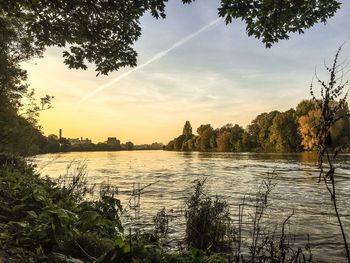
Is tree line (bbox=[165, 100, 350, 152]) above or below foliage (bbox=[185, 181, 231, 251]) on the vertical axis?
above

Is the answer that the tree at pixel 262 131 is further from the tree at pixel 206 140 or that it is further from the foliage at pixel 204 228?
the foliage at pixel 204 228

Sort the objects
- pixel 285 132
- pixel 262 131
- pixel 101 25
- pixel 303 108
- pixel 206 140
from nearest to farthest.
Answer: pixel 101 25 → pixel 303 108 → pixel 285 132 → pixel 262 131 → pixel 206 140

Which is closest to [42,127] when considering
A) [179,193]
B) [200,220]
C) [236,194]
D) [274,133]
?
[179,193]

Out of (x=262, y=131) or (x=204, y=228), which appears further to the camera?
(x=262, y=131)

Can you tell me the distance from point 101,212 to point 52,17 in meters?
5.21

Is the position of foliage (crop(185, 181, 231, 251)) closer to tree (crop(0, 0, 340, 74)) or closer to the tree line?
tree (crop(0, 0, 340, 74))

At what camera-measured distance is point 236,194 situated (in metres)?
22.2

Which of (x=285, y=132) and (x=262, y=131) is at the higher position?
(x=262, y=131)

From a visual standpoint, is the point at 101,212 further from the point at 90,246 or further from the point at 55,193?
the point at 55,193

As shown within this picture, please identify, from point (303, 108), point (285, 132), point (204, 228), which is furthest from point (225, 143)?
point (204, 228)

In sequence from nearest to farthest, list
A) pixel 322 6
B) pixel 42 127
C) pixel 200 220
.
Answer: pixel 322 6 → pixel 200 220 → pixel 42 127

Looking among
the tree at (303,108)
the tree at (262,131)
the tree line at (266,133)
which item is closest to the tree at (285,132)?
the tree line at (266,133)

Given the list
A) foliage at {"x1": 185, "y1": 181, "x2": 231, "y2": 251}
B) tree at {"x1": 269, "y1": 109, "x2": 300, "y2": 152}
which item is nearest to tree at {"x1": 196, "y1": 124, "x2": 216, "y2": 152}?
tree at {"x1": 269, "y1": 109, "x2": 300, "y2": 152}

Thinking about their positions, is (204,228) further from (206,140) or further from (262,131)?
(206,140)
